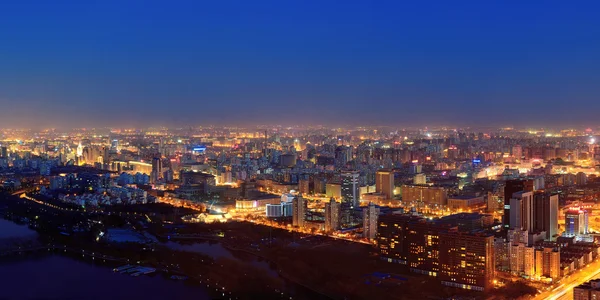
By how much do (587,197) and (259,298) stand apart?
31.3 feet

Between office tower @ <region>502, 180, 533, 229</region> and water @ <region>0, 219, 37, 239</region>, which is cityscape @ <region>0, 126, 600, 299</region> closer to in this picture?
office tower @ <region>502, 180, 533, 229</region>

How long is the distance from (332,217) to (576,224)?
14.2ft

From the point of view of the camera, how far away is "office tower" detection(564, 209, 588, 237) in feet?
36.8

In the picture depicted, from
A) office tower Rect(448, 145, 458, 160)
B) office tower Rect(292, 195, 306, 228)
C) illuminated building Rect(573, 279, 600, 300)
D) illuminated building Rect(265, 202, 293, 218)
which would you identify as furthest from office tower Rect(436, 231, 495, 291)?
office tower Rect(448, 145, 458, 160)

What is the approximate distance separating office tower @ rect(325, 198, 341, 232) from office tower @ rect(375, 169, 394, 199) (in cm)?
389

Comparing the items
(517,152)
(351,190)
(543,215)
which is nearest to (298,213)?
(351,190)

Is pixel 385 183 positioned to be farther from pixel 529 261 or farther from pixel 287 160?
pixel 529 261

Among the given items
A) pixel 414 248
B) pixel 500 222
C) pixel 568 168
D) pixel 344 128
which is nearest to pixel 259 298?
pixel 414 248

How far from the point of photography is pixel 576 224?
36.8 feet

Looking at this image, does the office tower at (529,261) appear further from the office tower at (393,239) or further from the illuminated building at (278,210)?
the illuminated building at (278,210)

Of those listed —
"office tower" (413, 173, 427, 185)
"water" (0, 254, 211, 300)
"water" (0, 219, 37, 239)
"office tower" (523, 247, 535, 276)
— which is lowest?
"water" (0, 254, 211, 300)

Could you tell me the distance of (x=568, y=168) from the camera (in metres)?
21.0

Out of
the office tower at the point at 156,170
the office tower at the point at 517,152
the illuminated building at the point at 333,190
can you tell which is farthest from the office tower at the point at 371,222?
the office tower at the point at 517,152

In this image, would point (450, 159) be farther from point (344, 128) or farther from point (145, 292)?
point (344, 128)
